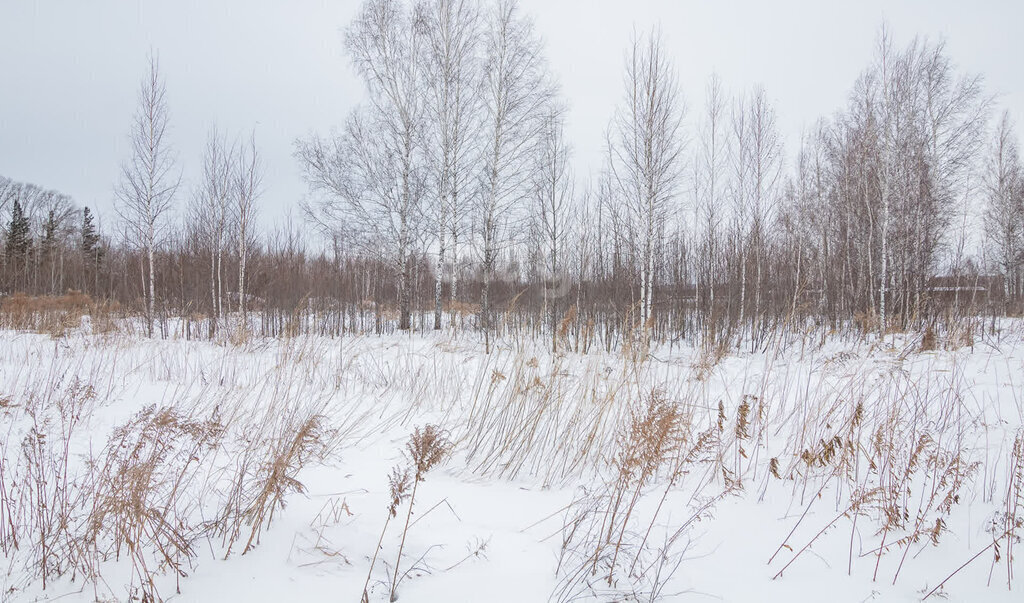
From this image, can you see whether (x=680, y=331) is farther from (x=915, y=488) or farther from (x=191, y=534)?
(x=191, y=534)

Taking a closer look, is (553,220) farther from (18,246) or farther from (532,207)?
(18,246)

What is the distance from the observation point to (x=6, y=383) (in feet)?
15.3

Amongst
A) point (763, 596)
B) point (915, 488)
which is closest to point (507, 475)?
point (763, 596)

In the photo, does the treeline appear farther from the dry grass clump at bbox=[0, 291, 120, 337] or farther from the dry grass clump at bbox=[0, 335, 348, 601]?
the dry grass clump at bbox=[0, 335, 348, 601]

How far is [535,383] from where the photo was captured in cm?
307

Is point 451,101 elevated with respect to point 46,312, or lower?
elevated

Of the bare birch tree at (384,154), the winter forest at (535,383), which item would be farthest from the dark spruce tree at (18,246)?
the bare birch tree at (384,154)

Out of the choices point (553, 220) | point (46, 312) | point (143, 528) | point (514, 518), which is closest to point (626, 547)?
point (514, 518)

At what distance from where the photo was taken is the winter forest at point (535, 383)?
1710 mm

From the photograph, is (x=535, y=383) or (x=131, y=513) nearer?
(x=131, y=513)

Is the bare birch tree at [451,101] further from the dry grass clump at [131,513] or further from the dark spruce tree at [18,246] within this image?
the dark spruce tree at [18,246]

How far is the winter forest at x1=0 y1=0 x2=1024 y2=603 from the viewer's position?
1.71 metres

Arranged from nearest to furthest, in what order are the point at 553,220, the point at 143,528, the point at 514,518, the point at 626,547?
the point at 143,528 < the point at 626,547 < the point at 514,518 < the point at 553,220

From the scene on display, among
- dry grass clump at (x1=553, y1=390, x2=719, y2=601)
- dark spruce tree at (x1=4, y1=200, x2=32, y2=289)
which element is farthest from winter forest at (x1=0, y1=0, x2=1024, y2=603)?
dark spruce tree at (x1=4, y1=200, x2=32, y2=289)
